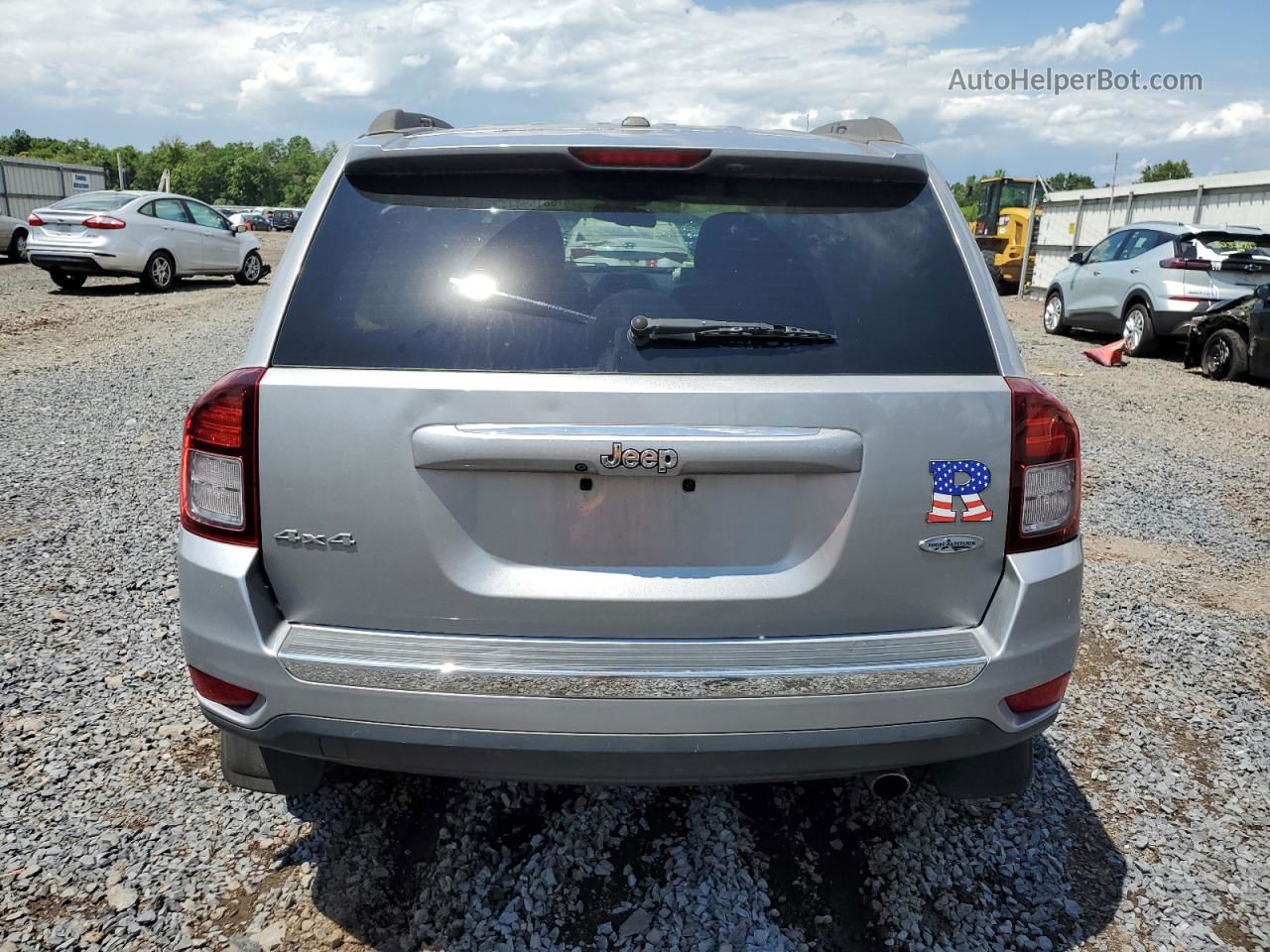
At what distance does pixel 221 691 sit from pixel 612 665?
3.01 feet

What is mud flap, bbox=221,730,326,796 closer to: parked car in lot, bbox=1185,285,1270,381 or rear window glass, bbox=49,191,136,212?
parked car in lot, bbox=1185,285,1270,381

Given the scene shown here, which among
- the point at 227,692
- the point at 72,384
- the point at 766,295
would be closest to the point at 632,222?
the point at 766,295

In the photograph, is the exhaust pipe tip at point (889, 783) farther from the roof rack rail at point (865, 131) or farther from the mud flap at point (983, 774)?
the roof rack rail at point (865, 131)

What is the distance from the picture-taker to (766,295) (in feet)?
7.58

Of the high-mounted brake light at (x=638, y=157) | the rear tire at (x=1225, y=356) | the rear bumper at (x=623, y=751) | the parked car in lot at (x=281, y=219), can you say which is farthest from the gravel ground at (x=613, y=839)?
the parked car in lot at (x=281, y=219)

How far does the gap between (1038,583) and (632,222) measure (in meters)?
1.27

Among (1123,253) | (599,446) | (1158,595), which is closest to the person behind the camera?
(599,446)

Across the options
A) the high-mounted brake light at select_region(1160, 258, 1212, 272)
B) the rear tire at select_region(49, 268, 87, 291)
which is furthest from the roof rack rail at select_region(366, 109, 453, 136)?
the rear tire at select_region(49, 268, 87, 291)

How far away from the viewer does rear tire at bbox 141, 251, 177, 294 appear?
701 inches

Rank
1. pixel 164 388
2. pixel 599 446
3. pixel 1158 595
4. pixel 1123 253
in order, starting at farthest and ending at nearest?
pixel 1123 253 < pixel 164 388 < pixel 1158 595 < pixel 599 446

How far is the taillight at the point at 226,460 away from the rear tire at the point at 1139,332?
14.8 m

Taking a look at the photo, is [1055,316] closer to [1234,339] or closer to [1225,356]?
[1225,356]

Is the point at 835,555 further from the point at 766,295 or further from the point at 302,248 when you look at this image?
the point at 302,248

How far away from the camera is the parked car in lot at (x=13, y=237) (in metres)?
23.2
